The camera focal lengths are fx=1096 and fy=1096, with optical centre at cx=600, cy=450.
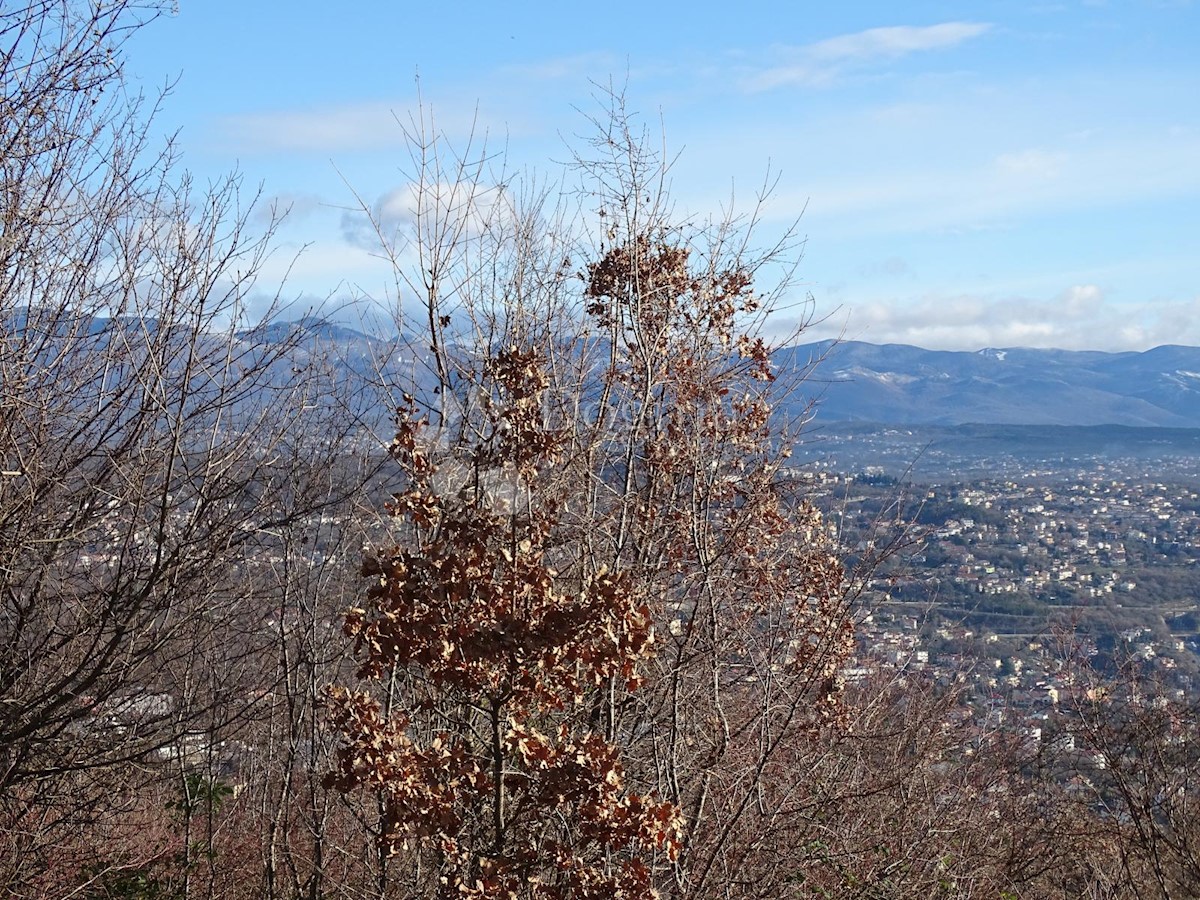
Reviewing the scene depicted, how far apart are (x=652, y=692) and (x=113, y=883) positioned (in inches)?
182

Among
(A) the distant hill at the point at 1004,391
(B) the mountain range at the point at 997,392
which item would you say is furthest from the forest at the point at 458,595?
(A) the distant hill at the point at 1004,391

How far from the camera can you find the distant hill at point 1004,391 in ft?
396

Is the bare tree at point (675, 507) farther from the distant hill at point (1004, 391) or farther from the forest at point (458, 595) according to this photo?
the distant hill at point (1004, 391)

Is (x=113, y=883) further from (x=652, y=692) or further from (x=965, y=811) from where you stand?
(x=965, y=811)

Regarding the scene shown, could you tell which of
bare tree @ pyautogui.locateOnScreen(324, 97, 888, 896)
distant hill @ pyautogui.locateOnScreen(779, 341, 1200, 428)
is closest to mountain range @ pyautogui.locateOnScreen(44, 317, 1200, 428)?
distant hill @ pyautogui.locateOnScreen(779, 341, 1200, 428)

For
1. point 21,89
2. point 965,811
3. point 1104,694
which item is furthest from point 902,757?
point 21,89

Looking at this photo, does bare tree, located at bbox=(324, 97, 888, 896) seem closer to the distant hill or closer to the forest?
the forest

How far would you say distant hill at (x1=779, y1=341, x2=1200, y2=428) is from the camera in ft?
396

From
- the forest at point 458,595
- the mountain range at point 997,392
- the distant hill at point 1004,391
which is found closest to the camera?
the forest at point 458,595

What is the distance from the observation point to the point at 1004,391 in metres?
154

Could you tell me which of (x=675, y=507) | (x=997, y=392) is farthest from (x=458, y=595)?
(x=997, y=392)

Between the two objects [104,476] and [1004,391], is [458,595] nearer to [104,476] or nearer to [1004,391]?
[104,476]

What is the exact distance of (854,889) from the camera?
7.66 m

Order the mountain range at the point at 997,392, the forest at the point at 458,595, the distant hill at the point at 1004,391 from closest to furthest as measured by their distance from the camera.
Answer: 1. the forest at the point at 458,595
2. the mountain range at the point at 997,392
3. the distant hill at the point at 1004,391
